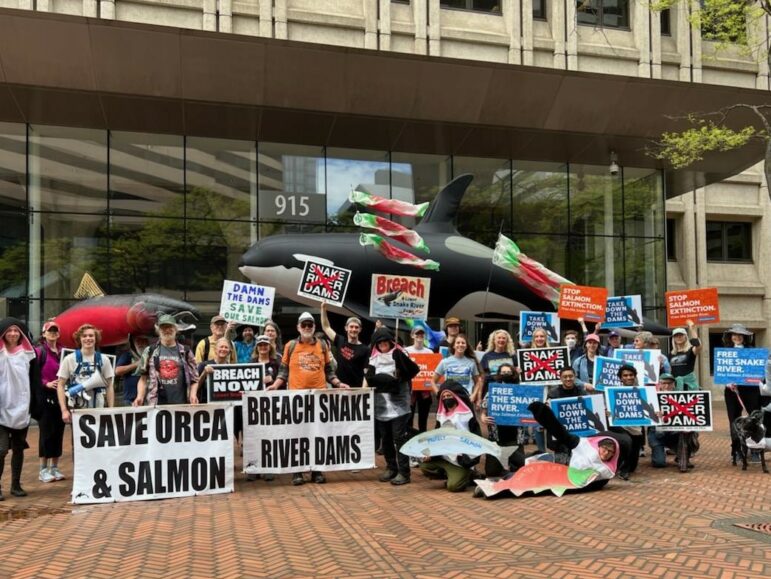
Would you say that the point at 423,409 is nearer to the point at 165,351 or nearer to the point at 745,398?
the point at 165,351

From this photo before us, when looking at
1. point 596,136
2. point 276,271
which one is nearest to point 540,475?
point 276,271

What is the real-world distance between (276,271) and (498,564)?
9.06 meters

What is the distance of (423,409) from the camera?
33.1 feet

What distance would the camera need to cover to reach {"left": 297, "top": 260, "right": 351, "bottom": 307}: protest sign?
1067cm

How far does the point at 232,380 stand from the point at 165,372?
3.09ft

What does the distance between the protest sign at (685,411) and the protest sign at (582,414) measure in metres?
1.30

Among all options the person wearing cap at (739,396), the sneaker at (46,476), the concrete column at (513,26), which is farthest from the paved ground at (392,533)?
the concrete column at (513,26)

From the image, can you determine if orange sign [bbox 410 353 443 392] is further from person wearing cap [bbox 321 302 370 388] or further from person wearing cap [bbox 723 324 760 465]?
person wearing cap [bbox 723 324 760 465]

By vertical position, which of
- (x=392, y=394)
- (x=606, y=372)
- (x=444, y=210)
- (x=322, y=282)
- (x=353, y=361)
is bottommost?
(x=392, y=394)

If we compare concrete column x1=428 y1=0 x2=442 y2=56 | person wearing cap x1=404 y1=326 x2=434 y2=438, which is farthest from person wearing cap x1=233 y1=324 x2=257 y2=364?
concrete column x1=428 y1=0 x2=442 y2=56

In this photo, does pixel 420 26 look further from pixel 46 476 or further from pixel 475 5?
pixel 46 476

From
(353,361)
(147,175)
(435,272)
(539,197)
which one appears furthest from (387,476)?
(539,197)

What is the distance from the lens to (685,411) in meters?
8.87

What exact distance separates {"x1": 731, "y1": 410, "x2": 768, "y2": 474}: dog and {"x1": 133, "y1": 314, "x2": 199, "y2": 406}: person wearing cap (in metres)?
7.00
